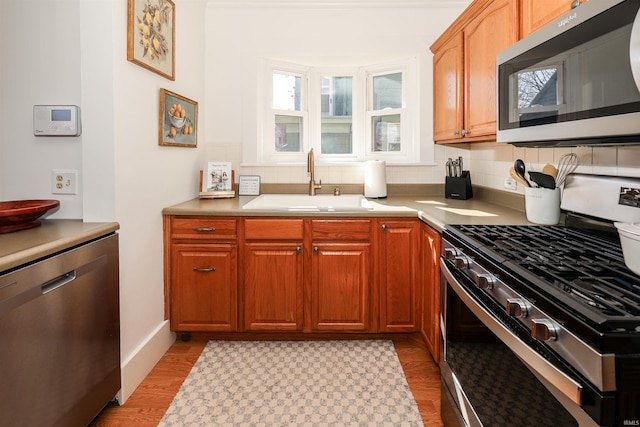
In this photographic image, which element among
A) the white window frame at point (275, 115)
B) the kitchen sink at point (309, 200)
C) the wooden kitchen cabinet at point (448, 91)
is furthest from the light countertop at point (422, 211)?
the white window frame at point (275, 115)

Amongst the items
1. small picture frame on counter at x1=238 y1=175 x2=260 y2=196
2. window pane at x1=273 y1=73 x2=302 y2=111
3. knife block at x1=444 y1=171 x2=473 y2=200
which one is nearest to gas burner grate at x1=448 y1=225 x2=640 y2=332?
knife block at x1=444 y1=171 x2=473 y2=200

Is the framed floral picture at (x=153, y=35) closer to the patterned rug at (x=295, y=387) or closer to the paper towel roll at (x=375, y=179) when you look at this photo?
the paper towel roll at (x=375, y=179)

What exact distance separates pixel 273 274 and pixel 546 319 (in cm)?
178

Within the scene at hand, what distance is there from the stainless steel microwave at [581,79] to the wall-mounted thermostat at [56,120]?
1892 millimetres

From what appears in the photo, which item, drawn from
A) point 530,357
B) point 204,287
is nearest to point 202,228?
point 204,287

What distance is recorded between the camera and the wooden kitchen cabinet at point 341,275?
2.47 m

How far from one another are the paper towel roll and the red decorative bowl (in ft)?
6.36

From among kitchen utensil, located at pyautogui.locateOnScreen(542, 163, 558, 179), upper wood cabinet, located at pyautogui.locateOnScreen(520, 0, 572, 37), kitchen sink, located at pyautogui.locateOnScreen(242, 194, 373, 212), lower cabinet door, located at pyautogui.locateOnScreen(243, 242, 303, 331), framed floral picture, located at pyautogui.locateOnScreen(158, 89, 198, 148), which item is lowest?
lower cabinet door, located at pyautogui.locateOnScreen(243, 242, 303, 331)

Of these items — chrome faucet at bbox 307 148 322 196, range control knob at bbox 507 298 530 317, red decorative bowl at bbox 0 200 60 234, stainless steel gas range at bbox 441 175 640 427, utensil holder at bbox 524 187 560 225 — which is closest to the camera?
stainless steel gas range at bbox 441 175 640 427

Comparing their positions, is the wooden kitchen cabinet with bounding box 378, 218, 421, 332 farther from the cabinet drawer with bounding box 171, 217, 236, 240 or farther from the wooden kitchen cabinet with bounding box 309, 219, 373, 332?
the cabinet drawer with bounding box 171, 217, 236, 240

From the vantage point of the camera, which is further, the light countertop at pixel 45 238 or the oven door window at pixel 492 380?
the light countertop at pixel 45 238

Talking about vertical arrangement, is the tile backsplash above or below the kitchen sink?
above

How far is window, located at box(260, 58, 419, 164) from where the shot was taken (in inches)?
128

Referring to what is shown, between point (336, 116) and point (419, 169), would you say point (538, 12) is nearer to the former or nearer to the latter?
point (419, 169)
